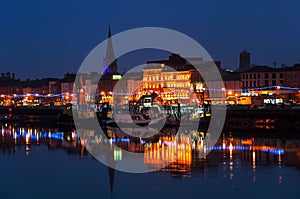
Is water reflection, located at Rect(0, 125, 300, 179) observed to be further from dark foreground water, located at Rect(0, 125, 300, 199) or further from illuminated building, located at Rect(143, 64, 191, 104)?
illuminated building, located at Rect(143, 64, 191, 104)

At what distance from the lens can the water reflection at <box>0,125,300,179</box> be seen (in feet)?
76.5

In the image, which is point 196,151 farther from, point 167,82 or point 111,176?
point 167,82

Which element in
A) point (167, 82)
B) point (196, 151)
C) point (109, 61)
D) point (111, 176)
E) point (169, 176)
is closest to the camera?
point (169, 176)

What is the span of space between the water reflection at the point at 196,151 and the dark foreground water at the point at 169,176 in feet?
0.15

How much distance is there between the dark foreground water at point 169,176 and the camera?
18.6m

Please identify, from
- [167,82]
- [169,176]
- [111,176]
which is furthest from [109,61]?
[169,176]

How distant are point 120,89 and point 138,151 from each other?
9672 cm

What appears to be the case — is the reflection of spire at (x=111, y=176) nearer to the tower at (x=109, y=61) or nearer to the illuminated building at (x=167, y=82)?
Result: the illuminated building at (x=167, y=82)

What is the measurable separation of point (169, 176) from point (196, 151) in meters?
8.82

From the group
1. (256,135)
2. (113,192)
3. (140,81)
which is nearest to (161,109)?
(256,135)

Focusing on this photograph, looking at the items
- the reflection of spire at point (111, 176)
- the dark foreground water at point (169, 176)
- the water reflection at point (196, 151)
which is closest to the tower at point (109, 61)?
the water reflection at point (196, 151)

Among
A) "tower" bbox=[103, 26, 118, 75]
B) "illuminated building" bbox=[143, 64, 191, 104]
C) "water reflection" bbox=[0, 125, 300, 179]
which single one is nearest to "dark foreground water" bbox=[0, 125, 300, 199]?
"water reflection" bbox=[0, 125, 300, 179]

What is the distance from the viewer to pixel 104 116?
5756cm

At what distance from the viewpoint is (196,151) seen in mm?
29750
